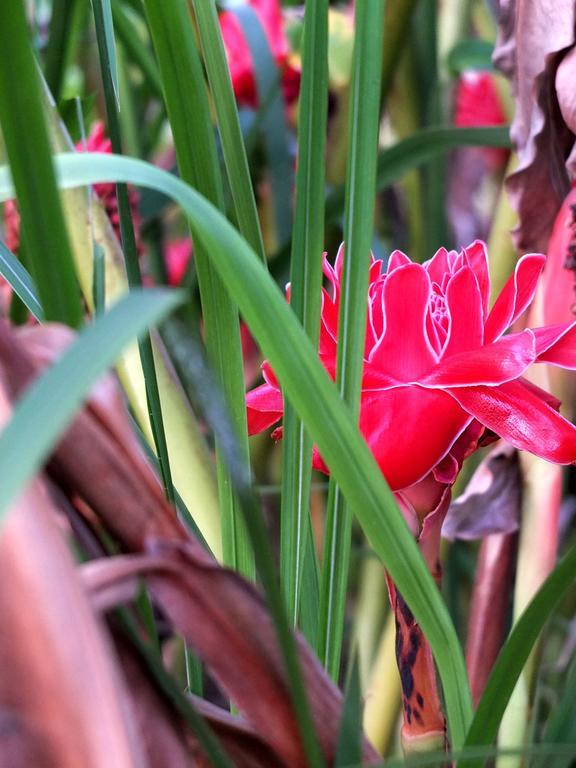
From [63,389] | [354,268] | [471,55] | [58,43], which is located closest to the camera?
[63,389]

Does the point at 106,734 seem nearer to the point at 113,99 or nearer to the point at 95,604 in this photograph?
the point at 95,604

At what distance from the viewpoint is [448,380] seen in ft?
0.76

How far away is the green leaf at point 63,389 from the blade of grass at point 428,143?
0.30 metres


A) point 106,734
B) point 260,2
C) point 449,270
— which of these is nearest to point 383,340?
point 449,270

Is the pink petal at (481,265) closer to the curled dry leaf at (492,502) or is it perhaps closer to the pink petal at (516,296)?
the pink petal at (516,296)

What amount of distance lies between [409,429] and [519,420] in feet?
0.09

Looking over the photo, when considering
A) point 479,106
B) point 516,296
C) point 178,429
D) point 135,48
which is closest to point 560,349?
point 516,296

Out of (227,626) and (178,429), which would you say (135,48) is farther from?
(227,626)

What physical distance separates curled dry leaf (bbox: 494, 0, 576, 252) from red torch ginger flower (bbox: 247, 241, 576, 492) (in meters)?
0.12

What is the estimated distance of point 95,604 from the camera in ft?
0.41

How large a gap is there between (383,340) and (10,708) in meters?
0.16

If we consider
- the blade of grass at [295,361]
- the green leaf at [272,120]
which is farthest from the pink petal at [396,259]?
the green leaf at [272,120]

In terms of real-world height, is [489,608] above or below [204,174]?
below

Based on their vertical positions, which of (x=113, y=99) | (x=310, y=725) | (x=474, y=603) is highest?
(x=113, y=99)
